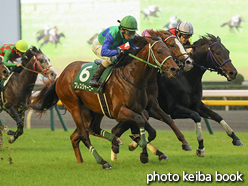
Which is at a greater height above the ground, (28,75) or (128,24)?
(128,24)

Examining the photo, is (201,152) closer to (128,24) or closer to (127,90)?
(127,90)

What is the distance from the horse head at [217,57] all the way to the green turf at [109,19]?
654 inches

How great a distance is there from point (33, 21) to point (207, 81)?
11.4 m

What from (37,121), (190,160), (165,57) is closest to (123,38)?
(165,57)

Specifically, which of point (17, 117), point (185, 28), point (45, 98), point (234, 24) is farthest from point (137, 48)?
point (234, 24)

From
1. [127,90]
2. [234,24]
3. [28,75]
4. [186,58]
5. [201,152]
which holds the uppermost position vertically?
[186,58]

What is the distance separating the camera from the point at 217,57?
577 centimetres

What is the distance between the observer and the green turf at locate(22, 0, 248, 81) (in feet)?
74.9

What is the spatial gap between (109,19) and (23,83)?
59.3ft

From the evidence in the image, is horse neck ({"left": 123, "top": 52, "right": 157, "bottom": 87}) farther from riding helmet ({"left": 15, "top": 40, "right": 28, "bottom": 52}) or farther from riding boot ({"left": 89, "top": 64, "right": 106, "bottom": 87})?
riding helmet ({"left": 15, "top": 40, "right": 28, "bottom": 52})

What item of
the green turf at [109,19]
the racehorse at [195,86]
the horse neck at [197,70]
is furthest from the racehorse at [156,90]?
the green turf at [109,19]

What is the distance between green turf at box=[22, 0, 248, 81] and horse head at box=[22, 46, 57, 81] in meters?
15.3

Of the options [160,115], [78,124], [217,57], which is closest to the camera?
[78,124]

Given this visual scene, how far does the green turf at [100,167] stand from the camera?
14.2 feet
